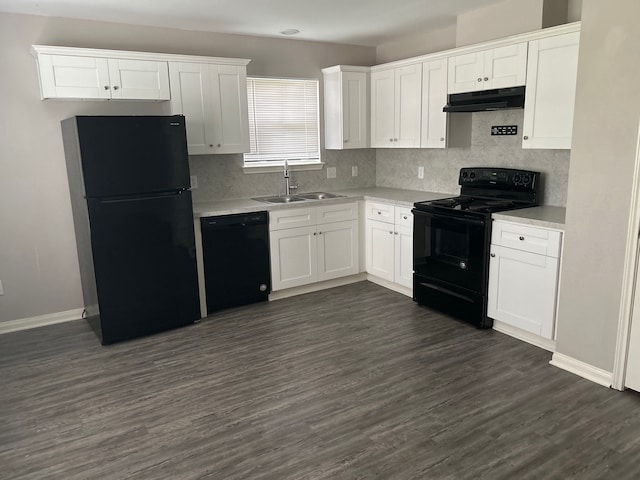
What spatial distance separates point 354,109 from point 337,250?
1495mm

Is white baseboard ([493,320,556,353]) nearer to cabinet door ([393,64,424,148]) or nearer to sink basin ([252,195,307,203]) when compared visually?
cabinet door ([393,64,424,148])

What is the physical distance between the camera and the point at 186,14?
147 inches

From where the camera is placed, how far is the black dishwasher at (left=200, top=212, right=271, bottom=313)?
4.05 m

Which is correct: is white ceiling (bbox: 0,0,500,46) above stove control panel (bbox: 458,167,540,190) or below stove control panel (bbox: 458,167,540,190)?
above

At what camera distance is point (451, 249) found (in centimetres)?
380

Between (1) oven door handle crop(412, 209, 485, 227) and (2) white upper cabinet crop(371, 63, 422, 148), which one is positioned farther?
(2) white upper cabinet crop(371, 63, 422, 148)

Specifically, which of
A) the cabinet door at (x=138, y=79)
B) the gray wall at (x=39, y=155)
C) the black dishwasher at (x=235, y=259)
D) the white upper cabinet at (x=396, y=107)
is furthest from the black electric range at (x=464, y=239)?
the gray wall at (x=39, y=155)

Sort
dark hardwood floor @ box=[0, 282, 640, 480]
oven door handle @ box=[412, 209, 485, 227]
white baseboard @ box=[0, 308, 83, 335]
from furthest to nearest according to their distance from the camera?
white baseboard @ box=[0, 308, 83, 335]
oven door handle @ box=[412, 209, 485, 227]
dark hardwood floor @ box=[0, 282, 640, 480]

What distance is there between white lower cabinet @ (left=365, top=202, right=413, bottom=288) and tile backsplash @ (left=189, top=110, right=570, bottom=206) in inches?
25.9

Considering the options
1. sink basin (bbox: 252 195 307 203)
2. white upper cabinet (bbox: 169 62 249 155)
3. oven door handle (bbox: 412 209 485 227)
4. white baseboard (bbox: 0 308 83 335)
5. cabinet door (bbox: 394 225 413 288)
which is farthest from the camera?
sink basin (bbox: 252 195 307 203)

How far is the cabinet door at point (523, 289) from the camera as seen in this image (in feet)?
10.4

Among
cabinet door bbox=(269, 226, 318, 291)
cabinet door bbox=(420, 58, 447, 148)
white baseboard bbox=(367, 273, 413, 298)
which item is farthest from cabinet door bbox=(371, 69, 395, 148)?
white baseboard bbox=(367, 273, 413, 298)

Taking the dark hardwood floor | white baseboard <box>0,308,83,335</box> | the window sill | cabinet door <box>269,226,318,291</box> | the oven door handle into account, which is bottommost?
the dark hardwood floor

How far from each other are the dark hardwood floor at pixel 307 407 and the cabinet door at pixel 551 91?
4.95 feet
